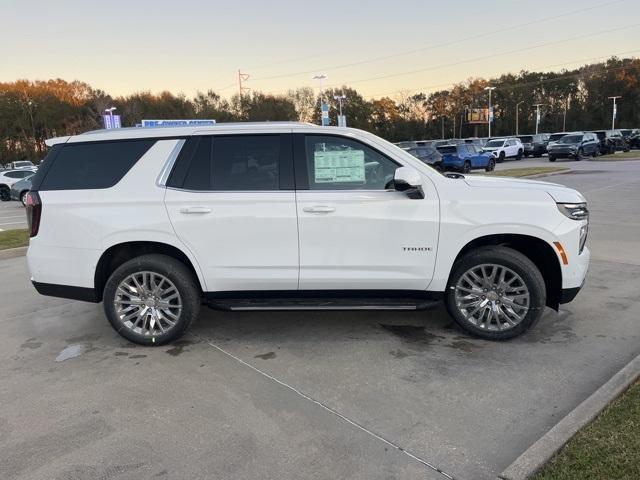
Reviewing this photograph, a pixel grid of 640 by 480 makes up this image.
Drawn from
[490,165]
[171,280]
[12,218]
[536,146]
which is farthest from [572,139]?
[171,280]

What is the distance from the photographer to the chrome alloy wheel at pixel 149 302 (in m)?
4.63

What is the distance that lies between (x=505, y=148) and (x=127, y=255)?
37.8 m

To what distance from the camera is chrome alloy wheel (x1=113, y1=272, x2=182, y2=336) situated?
4629 mm

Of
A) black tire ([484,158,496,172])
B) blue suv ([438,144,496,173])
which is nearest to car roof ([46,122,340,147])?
blue suv ([438,144,496,173])

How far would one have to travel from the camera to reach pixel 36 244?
4.67 metres

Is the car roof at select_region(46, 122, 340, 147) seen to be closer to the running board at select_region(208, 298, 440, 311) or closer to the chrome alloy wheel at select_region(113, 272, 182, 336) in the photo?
the chrome alloy wheel at select_region(113, 272, 182, 336)

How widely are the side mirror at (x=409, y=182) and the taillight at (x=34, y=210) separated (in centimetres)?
313

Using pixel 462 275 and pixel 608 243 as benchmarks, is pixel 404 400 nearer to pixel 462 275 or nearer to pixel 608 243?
pixel 462 275

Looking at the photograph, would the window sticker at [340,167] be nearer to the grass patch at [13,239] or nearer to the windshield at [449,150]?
the grass patch at [13,239]

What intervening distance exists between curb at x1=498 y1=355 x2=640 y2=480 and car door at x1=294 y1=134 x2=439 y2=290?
156cm

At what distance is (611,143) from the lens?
39156 millimetres

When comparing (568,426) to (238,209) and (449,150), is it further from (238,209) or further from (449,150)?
(449,150)

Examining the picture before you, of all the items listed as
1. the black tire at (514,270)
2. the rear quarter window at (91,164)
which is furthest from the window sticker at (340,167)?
the rear quarter window at (91,164)

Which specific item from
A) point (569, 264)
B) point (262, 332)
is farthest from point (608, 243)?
point (262, 332)
